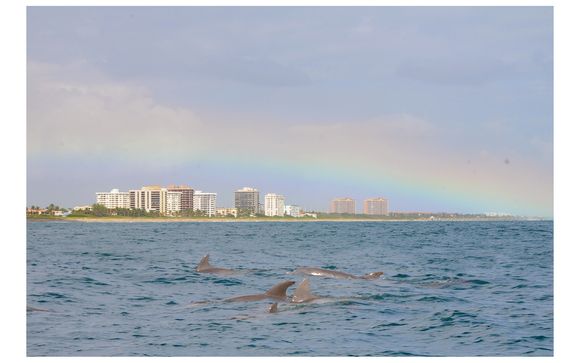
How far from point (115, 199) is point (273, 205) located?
36888mm

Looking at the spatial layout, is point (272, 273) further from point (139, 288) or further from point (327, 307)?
point (327, 307)

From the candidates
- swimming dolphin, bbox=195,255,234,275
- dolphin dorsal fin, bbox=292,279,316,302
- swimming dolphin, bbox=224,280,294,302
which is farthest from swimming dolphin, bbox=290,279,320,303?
swimming dolphin, bbox=195,255,234,275

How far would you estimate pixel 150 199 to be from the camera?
486 ft

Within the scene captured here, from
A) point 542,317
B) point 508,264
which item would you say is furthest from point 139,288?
point 508,264

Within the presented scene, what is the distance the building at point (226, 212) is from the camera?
146 meters

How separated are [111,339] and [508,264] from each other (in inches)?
1036

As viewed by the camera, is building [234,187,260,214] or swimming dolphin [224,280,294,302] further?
building [234,187,260,214]

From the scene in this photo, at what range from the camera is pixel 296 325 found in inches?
744

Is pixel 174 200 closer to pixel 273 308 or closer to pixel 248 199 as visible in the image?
pixel 248 199

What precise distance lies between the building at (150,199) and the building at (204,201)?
7152mm

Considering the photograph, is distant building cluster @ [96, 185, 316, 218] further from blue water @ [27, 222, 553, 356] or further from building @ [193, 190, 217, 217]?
blue water @ [27, 222, 553, 356]

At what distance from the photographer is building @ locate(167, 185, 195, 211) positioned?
142 meters

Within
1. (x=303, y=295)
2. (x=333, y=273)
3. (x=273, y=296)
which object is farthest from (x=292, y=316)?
(x=333, y=273)
